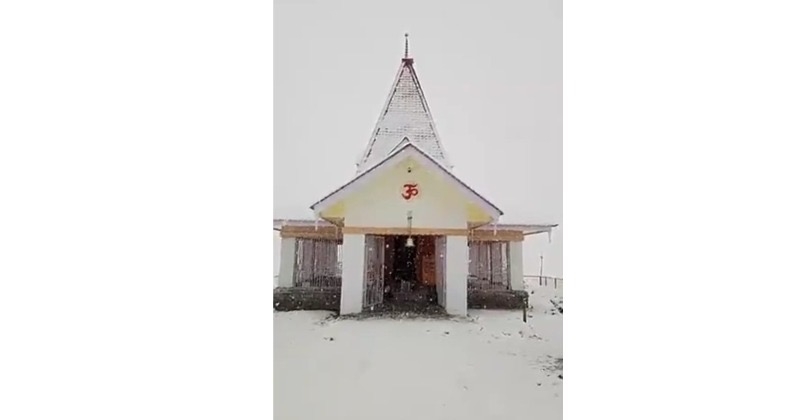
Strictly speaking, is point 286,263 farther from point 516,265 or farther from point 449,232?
point 516,265

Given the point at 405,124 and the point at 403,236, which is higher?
the point at 405,124

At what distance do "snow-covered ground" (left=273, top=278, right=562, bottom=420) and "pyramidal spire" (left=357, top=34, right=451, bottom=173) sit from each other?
52 cm

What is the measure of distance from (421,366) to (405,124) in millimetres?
762

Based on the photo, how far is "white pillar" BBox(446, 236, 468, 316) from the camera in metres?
2.22

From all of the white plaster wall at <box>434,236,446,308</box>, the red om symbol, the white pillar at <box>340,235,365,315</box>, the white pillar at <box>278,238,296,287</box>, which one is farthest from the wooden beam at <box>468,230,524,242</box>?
the white pillar at <box>278,238,296,287</box>

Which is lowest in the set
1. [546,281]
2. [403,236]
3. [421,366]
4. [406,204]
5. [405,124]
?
[421,366]

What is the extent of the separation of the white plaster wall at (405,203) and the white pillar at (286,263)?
20cm

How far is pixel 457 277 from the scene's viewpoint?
2.22m

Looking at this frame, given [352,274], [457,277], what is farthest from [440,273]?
[352,274]

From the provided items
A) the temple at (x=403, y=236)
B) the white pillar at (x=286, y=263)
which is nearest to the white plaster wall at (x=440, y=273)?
the temple at (x=403, y=236)

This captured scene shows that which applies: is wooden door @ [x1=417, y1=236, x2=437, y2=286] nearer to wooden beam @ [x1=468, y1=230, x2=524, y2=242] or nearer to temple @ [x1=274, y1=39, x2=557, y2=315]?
temple @ [x1=274, y1=39, x2=557, y2=315]
